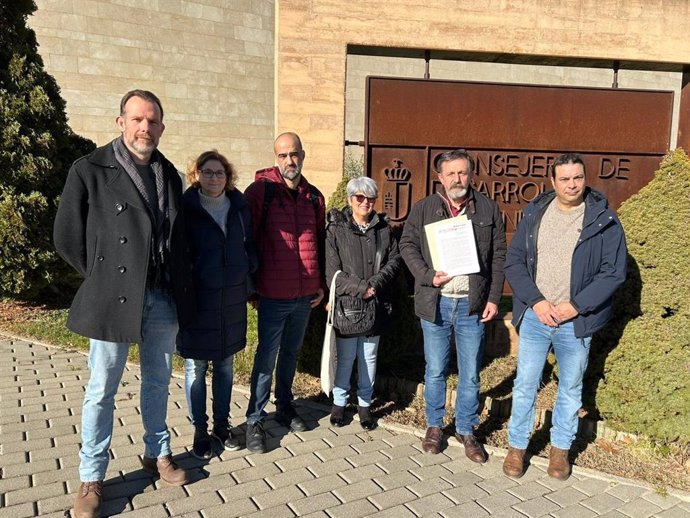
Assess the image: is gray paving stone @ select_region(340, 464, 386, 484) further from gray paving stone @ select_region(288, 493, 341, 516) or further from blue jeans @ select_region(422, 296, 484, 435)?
blue jeans @ select_region(422, 296, 484, 435)

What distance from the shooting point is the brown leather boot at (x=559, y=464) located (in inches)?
125

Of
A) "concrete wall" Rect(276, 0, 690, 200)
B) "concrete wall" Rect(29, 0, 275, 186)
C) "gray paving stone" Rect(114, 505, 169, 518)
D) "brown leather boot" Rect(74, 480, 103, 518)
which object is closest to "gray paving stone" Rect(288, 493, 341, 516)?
"gray paving stone" Rect(114, 505, 169, 518)

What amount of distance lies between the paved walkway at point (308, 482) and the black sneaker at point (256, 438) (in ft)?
0.21

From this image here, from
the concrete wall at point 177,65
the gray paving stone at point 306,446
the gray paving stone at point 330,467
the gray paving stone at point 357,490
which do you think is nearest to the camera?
the gray paving stone at point 357,490

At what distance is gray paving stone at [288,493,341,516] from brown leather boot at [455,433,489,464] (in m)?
0.99

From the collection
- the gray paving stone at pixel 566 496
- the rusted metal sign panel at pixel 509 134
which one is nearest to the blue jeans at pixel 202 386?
the gray paving stone at pixel 566 496

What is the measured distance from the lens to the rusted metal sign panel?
5.18m

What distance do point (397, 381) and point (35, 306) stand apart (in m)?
5.75

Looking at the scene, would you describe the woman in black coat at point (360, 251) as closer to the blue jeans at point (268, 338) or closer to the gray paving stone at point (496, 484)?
the blue jeans at point (268, 338)

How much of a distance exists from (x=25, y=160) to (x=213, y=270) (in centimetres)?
483

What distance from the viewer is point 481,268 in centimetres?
327

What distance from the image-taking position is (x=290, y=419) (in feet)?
12.3

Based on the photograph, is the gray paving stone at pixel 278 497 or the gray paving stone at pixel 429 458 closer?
the gray paving stone at pixel 278 497

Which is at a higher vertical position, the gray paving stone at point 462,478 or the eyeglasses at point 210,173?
the eyeglasses at point 210,173
